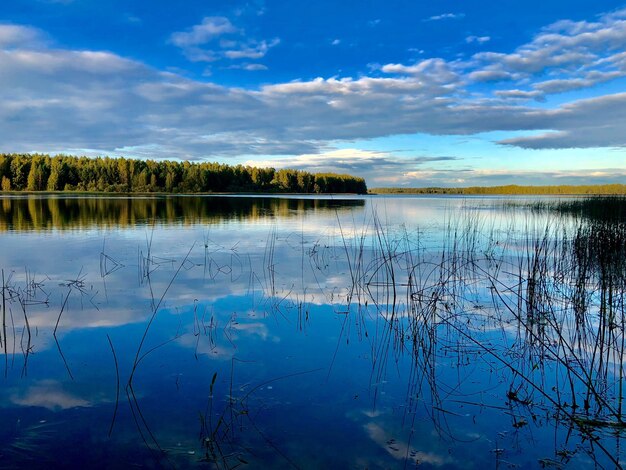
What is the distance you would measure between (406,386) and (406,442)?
37.5 inches

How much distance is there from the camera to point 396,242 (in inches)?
557

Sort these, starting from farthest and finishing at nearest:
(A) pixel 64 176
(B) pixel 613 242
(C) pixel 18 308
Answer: (A) pixel 64 176 < (B) pixel 613 242 < (C) pixel 18 308

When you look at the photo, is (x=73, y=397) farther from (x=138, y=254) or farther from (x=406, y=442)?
(x=138, y=254)

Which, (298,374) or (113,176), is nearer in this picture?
(298,374)

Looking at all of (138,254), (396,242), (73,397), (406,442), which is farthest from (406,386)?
(396,242)

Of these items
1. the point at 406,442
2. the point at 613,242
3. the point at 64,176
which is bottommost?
the point at 406,442

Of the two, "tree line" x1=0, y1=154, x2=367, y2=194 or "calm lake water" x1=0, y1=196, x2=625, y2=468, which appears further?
"tree line" x1=0, y1=154, x2=367, y2=194

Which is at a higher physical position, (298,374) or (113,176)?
(113,176)

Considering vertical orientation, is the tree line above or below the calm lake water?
above

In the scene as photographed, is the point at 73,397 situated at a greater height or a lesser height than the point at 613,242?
lesser

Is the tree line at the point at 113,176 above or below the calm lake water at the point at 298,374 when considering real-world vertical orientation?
above

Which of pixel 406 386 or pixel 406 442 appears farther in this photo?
pixel 406 386

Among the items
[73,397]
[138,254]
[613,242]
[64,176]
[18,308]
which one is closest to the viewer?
[73,397]

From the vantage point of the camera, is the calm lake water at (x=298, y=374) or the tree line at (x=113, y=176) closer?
the calm lake water at (x=298, y=374)
